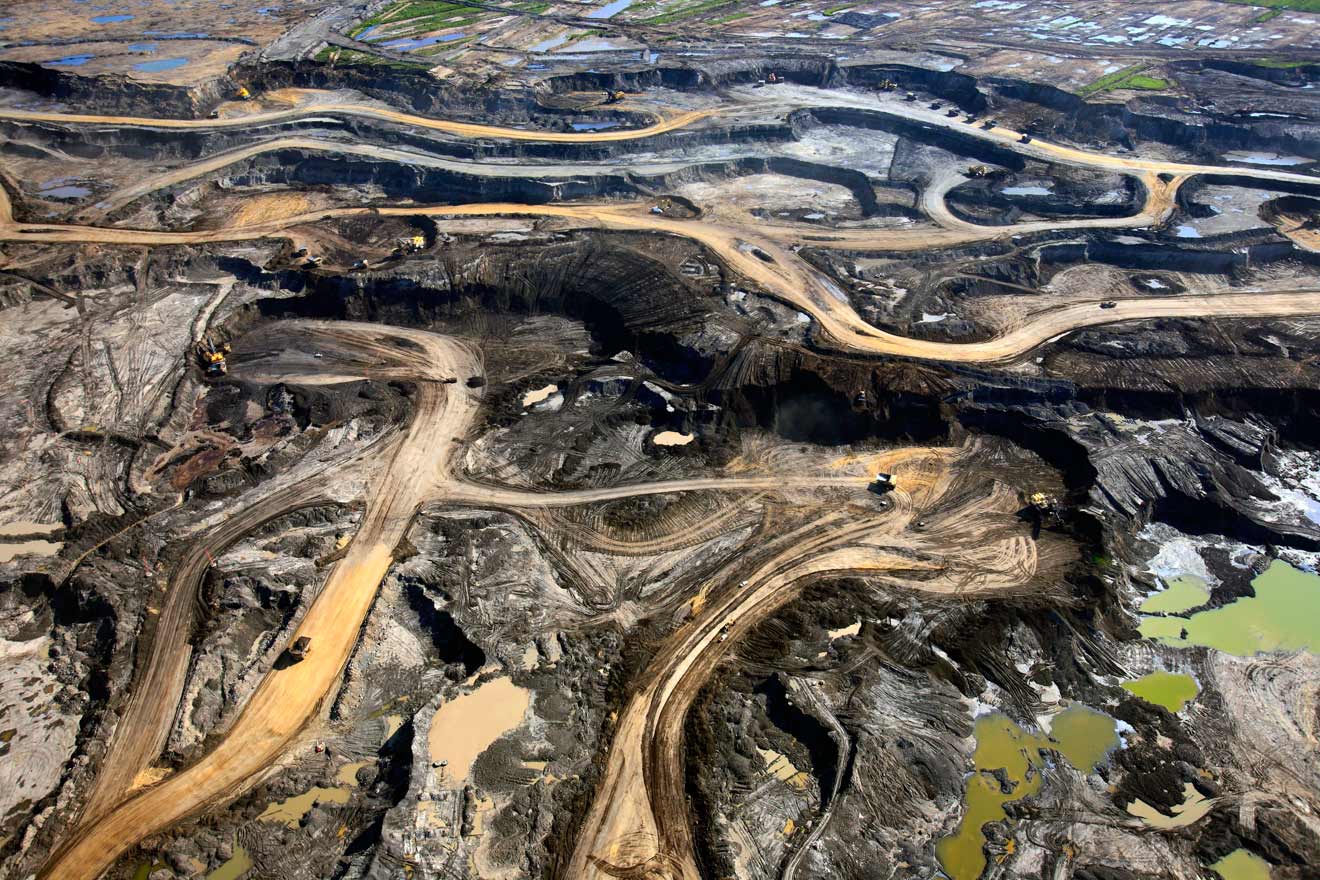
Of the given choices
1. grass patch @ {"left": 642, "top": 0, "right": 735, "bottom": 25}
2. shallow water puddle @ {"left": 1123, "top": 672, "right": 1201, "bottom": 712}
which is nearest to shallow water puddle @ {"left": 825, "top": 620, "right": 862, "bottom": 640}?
shallow water puddle @ {"left": 1123, "top": 672, "right": 1201, "bottom": 712}

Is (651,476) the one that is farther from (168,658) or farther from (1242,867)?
(1242,867)

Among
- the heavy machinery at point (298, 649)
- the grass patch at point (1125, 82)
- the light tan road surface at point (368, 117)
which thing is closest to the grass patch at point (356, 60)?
the light tan road surface at point (368, 117)

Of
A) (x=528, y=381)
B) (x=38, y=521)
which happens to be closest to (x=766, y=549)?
(x=528, y=381)

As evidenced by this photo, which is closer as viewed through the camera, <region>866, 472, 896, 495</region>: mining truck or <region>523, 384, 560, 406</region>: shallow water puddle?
<region>866, 472, 896, 495</region>: mining truck

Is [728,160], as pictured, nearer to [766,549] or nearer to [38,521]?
[766,549]

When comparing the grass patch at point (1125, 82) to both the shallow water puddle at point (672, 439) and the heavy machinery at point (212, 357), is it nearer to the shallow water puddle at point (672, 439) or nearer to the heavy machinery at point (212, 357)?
the shallow water puddle at point (672, 439)

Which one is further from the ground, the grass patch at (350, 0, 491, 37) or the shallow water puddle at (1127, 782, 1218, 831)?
the grass patch at (350, 0, 491, 37)

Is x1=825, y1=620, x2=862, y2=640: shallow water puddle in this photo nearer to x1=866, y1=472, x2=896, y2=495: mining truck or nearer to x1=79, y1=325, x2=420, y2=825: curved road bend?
x1=866, y1=472, x2=896, y2=495: mining truck
